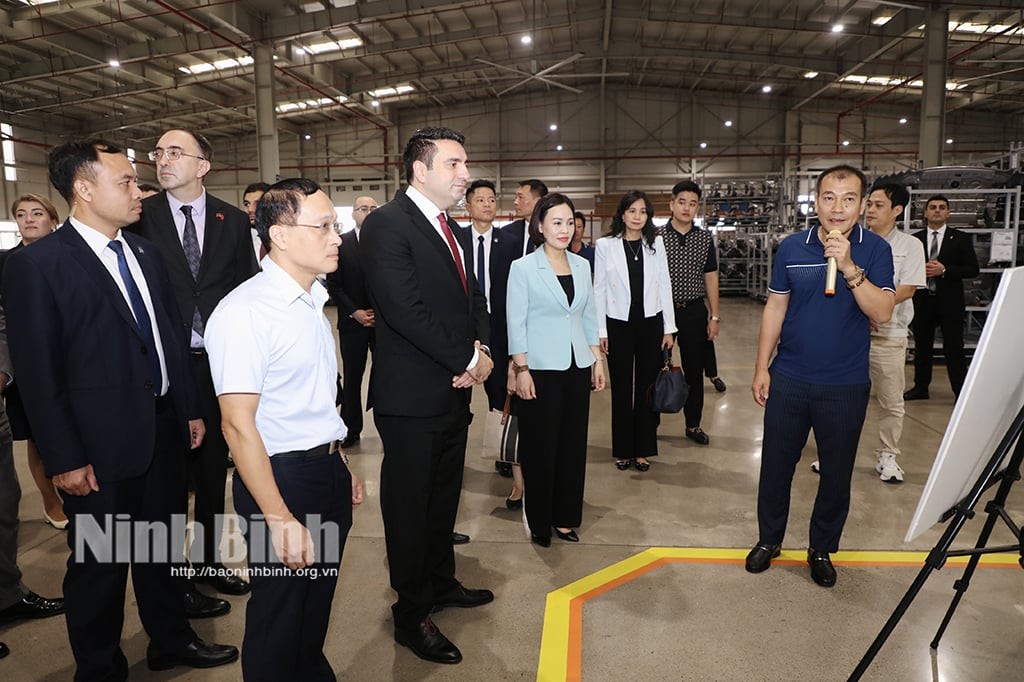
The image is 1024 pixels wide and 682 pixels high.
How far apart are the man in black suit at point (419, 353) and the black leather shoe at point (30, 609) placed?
1.46 metres

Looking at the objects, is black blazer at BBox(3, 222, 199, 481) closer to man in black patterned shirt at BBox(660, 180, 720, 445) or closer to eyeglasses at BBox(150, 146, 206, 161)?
eyeglasses at BBox(150, 146, 206, 161)

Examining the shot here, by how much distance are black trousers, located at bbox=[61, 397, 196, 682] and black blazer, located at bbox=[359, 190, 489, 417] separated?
76 centimetres

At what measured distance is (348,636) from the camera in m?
2.40

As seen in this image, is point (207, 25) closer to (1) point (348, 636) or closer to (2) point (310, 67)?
(2) point (310, 67)

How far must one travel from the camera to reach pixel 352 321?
15.0ft

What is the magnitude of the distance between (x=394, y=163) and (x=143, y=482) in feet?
63.7

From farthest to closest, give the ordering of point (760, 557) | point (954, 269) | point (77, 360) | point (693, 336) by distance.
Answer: point (954, 269), point (693, 336), point (760, 557), point (77, 360)

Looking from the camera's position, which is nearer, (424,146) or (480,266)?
(424,146)

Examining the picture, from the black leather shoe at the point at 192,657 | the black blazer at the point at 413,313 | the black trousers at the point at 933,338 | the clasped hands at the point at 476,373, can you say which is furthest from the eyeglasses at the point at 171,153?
the black trousers at the point at 933,338

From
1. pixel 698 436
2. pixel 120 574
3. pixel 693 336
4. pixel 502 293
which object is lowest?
pixel 698 436

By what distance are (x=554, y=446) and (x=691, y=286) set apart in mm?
2142

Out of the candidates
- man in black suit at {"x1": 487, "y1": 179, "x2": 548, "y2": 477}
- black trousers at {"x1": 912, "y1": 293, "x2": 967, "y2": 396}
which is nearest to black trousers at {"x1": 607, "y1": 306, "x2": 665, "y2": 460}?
man in black suit at {"x1": 487, "y1": 179, "x2": 548, "y2": 477}

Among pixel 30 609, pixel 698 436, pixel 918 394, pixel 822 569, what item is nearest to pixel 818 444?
pixel 822 569

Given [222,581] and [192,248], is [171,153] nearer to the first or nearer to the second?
[192,248]
